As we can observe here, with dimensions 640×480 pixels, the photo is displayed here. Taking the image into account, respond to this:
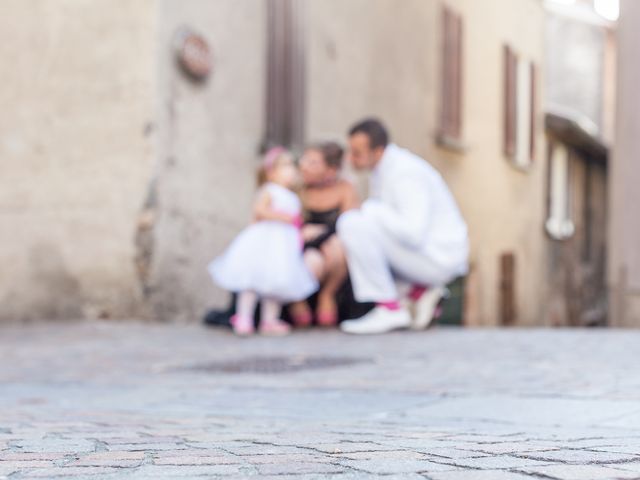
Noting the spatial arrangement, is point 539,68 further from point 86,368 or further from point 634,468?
point 634,468

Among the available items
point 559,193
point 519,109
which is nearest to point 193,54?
point 519,109

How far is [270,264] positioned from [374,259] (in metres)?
0.67

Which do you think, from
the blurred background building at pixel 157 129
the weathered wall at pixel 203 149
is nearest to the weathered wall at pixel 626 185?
the blurred background building at pixel 157 129

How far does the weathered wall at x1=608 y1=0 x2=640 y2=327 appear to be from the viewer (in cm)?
941

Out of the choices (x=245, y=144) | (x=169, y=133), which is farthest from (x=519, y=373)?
(x=245, y=144)

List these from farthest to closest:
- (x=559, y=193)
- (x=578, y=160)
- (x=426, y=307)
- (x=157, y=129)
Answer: (x=578, y=160) < (x=559, y=193) < (x=157, y=129) < (x=426, y=307)

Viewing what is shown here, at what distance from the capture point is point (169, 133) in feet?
29.7

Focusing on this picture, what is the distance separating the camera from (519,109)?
19.0m

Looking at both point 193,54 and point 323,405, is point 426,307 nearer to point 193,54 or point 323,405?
point 193,54

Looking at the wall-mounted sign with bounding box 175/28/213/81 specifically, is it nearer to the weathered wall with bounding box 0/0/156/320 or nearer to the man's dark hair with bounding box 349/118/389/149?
the weathered wall with bounding box 0/0/156/320

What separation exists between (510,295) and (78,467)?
15797 mm

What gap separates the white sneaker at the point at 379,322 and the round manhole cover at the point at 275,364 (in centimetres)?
166

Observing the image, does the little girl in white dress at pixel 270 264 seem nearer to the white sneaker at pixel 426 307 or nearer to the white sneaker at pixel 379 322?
the white sneaker at pixel 379 322

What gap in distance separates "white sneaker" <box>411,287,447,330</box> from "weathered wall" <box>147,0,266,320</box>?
2.01 m
